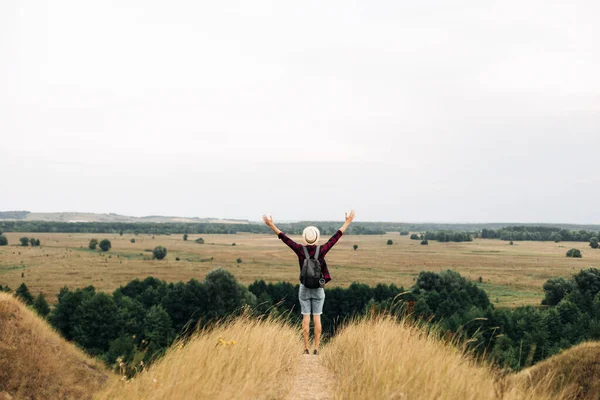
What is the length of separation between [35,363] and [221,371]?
20862 mm

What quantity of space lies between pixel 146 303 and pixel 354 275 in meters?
98.9

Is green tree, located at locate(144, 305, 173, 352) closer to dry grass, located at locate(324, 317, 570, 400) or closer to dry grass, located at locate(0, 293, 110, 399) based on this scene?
dry grass, located at locate(0, 293, 110, 399)

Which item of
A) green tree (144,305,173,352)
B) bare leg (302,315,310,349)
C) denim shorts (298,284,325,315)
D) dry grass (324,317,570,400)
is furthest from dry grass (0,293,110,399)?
green tree (144,305,173,352)

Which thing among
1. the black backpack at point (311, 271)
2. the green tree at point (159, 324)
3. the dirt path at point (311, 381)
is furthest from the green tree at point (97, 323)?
the black backpack at point (311, 271)

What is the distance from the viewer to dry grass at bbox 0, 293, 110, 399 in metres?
23.2

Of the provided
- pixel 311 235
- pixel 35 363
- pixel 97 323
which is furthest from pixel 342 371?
pixel 97 323

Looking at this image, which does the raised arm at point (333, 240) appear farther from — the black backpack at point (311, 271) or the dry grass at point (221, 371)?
the dry grass at point (221, 371)

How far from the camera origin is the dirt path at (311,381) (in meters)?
8.94

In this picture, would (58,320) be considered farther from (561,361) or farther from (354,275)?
(354,275)

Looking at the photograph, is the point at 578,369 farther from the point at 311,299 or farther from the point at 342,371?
the point at 342,371

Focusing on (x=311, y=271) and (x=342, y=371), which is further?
(x=311, y=271)

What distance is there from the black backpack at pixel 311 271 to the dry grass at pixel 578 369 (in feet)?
19.9

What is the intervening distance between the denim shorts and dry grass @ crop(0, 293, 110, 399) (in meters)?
16.6

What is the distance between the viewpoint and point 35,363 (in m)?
25.0
